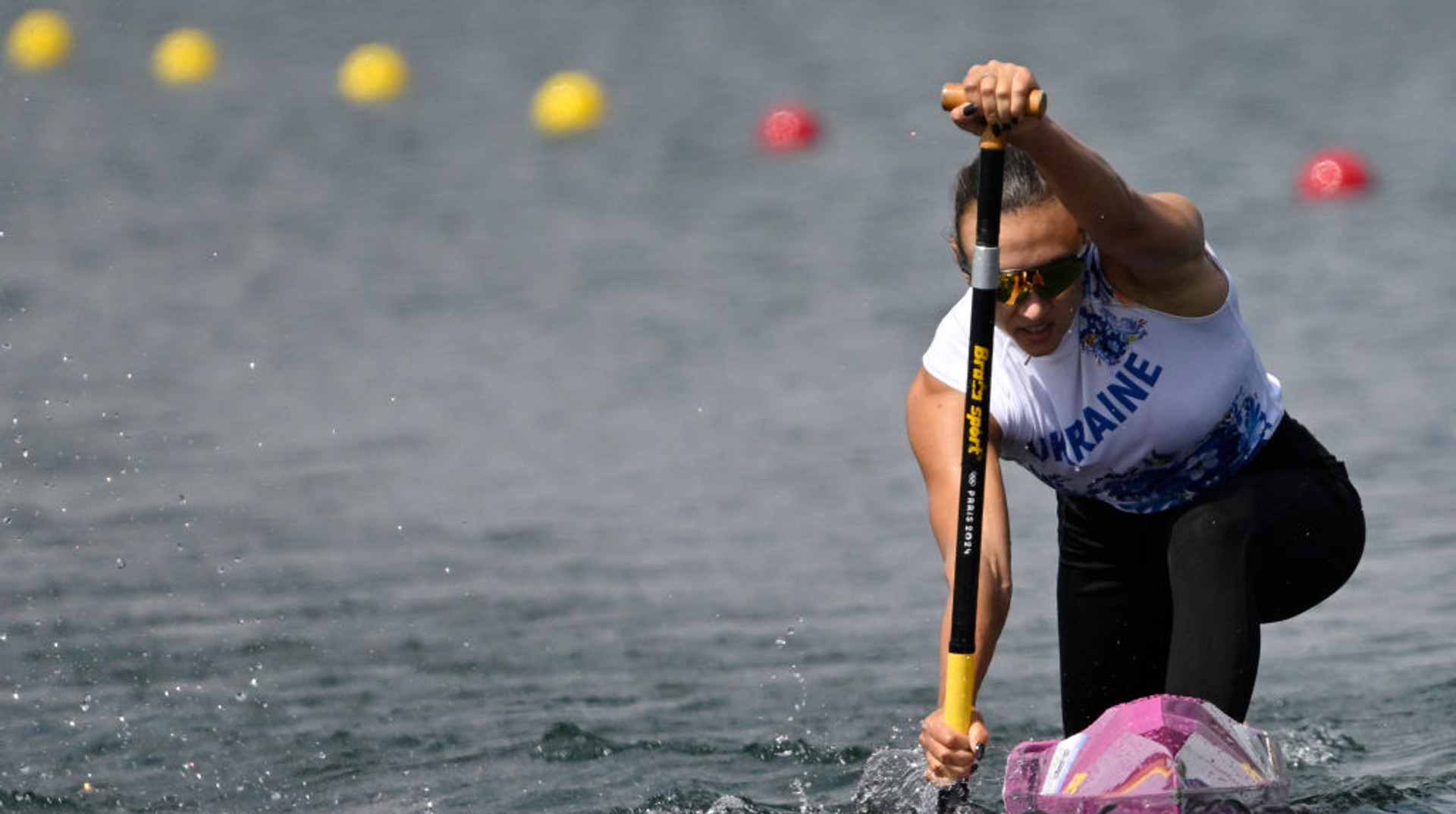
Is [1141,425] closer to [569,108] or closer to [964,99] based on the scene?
[964,99]

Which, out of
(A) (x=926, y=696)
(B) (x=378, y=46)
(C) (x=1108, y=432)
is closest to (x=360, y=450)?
(A) (x=926, y=696)

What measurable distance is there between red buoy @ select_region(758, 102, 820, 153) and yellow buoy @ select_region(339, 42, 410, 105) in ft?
13.8

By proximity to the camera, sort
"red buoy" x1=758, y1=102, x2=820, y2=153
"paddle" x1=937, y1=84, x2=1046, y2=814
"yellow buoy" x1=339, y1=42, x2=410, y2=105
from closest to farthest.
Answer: "paddle" x1=937, y1=84, x2=1046, y2=814, "red buoy" x1=758, y1=102, x2=820, y2=153, "yellow buoy" x1=339, y1=42, x2=410, y2=105

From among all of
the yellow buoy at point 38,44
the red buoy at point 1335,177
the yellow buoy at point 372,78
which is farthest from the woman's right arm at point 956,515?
the yellow buoy at point 38,44

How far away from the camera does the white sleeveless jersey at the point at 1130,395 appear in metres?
4.21

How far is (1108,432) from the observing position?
4305 mm

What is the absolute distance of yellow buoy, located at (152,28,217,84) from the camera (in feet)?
66.7

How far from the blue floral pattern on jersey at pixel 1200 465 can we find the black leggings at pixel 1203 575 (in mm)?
36

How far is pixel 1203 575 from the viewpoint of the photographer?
430cm

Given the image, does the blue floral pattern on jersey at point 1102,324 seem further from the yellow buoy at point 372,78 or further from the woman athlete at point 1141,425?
the yellow buoy at point 372,78

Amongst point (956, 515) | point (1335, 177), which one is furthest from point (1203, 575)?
point (1335, 177)

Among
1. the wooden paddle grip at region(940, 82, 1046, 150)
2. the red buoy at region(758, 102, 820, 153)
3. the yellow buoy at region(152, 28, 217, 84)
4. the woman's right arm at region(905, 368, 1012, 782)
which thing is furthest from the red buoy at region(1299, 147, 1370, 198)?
the yellow buoy at region(152, 28, 217, 84)

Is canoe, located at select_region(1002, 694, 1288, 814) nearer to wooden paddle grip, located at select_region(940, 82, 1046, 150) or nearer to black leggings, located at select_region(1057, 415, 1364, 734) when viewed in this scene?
black leggings, located at select_region(1057, 415, 1364, 734)

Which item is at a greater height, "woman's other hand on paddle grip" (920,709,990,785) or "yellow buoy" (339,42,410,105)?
"yellow buoy" (339,42,410,105)
